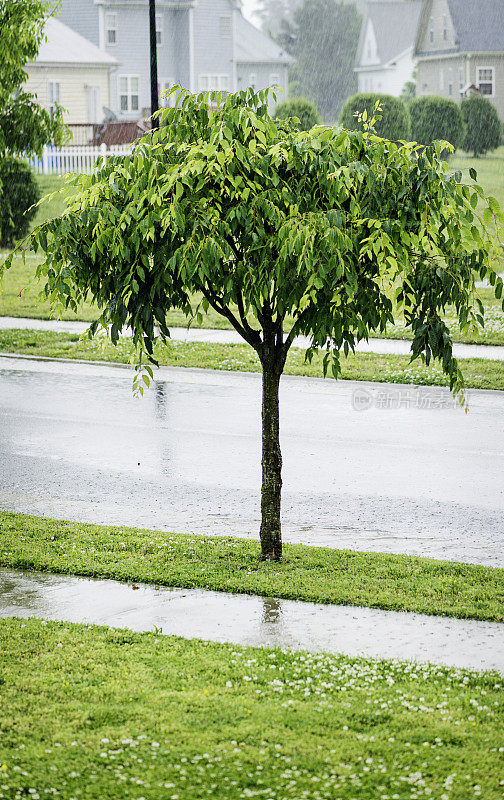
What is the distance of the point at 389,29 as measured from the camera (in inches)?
2899

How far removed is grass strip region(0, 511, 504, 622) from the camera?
6941 mm

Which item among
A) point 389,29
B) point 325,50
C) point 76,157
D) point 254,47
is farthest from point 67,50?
point 325,50

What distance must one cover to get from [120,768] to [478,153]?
147 ft

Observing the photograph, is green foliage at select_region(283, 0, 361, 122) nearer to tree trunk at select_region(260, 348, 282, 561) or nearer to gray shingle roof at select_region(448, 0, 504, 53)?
gray shingle roof at select_region(448, 0, 504, 53)

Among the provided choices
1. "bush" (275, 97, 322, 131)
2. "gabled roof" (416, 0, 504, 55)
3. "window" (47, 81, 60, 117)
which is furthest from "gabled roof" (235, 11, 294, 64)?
"bush" (275, 97, 322, 131)

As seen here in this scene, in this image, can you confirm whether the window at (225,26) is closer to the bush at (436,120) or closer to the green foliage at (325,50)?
the bush at (436,120)

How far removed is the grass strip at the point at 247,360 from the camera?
1504cm

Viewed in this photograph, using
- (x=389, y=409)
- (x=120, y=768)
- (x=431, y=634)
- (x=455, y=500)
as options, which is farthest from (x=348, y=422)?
(x=120, y=768)

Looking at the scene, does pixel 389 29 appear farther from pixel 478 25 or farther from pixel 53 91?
pixel 53 91

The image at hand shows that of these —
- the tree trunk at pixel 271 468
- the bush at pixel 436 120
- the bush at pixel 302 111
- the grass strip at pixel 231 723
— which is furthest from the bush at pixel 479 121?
the grass strip at pixel 231 723

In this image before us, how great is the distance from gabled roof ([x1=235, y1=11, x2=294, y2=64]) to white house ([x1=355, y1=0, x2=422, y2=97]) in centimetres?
1538

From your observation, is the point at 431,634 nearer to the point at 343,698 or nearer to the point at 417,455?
the point at 343,698

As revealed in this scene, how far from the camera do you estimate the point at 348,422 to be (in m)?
12.8

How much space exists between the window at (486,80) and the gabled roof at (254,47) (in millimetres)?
10916
